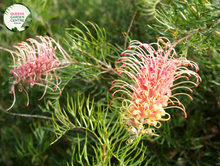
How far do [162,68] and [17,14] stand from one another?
17.8 inches

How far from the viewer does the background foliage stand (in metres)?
0.43

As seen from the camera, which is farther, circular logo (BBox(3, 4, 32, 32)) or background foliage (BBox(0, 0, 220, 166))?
circular logo (BBox(3, 4, 32, 32))

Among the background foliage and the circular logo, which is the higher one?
the circular logo

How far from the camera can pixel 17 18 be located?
60 centimetres

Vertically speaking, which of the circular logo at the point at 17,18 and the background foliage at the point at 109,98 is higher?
the circular logo at the point at 17,18

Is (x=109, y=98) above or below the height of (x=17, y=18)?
below

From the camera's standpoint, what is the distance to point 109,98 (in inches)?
21.1

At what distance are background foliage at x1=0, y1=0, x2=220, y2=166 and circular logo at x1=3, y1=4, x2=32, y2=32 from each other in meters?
0.04

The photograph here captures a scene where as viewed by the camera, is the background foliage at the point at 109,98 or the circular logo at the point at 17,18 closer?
the background foliage at the point at 109,98

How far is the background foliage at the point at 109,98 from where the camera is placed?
43cm

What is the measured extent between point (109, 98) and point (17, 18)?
1.09 ft

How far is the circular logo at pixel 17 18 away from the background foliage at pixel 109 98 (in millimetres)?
44

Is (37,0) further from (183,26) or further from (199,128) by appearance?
(199,128)

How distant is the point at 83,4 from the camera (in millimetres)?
915
